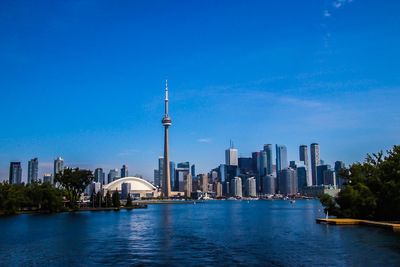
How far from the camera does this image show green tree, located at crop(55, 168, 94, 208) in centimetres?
17721

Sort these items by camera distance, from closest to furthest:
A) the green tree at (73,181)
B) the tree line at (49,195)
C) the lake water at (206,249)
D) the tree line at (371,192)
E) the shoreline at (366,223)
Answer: the lake water at (206,249) < the shoreline at (366,223) < the tree line at (371,192) < the tree line at (49,195) < the green tree at (73,181)

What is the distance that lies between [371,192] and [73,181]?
12022 cm

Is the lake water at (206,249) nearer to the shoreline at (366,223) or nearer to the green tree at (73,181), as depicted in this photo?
the shoreline at (366,223)

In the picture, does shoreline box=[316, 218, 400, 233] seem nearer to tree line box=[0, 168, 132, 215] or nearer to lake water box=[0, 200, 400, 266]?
lake water box=[0, 200, 400, 266]

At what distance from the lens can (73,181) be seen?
582ft

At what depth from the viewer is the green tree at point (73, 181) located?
177 metres

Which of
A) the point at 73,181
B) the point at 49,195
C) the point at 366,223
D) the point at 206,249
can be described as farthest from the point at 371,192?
the point at 73,181

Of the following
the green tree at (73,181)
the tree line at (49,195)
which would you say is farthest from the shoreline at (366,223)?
the green tree at (73,181)

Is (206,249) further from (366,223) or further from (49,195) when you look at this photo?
(49,195)

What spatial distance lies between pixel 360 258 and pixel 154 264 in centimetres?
2037

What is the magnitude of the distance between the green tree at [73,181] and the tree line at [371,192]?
107 metres

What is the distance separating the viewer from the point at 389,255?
47594mm

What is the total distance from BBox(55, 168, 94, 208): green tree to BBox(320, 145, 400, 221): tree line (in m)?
107

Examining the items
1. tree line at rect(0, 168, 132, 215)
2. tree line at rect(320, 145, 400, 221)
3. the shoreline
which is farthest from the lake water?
tree line at rect(0, 168, 132, 215)
